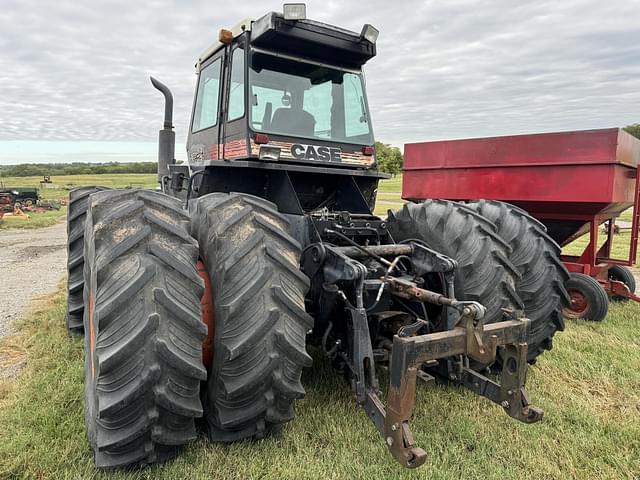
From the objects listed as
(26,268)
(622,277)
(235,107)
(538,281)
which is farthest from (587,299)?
(26,268)

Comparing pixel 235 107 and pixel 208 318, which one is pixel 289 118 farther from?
pixel 208 318

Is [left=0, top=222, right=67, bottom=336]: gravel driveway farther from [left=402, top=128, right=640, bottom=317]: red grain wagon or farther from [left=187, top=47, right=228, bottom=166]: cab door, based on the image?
[left=402, top=128, right=640, bottom=317]: red grain wagon

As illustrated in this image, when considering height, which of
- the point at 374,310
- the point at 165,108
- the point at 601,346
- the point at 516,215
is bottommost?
the point at 601,346

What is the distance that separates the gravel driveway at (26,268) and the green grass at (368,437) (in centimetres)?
260

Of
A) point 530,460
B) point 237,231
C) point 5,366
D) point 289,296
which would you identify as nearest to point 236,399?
point 289,296

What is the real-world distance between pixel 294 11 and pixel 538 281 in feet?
9.24

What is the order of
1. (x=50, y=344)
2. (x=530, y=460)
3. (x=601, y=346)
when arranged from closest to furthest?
(x=530, y=460), (x=50, y=344), (x=601, y=346)

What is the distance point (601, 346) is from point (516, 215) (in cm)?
184

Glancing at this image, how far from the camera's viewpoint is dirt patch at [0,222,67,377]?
19.0ft

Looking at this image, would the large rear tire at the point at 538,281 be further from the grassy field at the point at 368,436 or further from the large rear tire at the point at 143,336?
the large rear tire at the point at 143,336

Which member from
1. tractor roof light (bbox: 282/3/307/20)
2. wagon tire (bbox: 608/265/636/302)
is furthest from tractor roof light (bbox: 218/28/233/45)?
wagon tire (bbox: 608/265/636/302)

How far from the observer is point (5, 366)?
407cm

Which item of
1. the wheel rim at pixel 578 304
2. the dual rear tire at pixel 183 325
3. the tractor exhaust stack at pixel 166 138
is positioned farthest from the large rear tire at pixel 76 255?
the wheel rim at pixel 578 304

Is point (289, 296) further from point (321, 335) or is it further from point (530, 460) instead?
point (530, 460)
